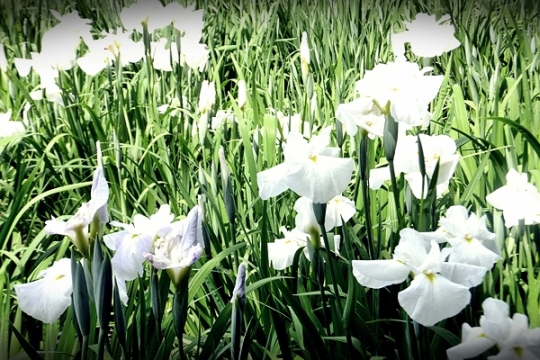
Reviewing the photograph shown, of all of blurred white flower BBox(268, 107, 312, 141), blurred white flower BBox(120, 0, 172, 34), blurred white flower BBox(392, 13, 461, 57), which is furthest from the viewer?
blurred white flower BBox(120, 0, 172, 34)

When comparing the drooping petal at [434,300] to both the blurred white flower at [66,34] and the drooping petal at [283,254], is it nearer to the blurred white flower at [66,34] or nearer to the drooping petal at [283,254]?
the drooping petal at [283,254]

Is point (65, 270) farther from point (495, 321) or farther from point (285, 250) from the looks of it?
point (495, 321)

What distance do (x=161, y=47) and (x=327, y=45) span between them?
25cm

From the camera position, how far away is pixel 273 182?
0.48m

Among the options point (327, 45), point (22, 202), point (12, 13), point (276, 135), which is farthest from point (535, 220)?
point (12, 13)

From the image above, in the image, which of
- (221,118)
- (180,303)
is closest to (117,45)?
(221,118)

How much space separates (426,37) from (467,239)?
44 centimetres

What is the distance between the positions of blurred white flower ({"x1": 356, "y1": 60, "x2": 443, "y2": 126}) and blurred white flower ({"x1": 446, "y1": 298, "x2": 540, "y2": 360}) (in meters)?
0.17

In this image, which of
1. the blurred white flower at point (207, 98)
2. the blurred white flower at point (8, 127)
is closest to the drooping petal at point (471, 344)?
the blurred white flower at point (207, 98)

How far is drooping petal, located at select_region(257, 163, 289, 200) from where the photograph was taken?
48cm

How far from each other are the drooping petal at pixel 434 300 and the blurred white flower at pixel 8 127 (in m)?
0.62

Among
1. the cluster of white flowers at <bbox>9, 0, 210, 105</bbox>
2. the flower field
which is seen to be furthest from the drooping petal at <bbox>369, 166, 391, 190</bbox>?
the cluster of white flowers at <bbox>9, 0, 210, 105</bbox>

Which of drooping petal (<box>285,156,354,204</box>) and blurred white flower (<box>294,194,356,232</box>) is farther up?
drooping petal (<box>285,156,354,204</box>)

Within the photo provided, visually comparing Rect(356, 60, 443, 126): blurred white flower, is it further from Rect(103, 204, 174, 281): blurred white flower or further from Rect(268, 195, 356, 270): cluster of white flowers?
Rect(103, 204, 174, 281): blurred white flower
